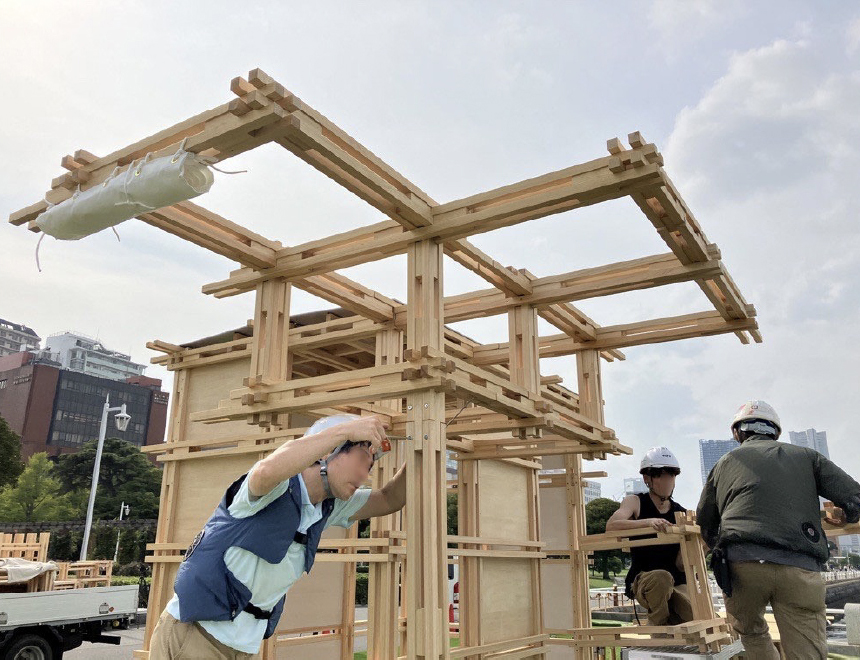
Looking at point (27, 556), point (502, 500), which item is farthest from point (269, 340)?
point (27, 556)

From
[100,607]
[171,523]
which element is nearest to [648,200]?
[171,523]

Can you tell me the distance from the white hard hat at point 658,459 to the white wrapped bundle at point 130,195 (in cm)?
546

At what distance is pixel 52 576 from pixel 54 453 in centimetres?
7408

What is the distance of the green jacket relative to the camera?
450 centimetres

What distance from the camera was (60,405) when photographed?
81.0 m

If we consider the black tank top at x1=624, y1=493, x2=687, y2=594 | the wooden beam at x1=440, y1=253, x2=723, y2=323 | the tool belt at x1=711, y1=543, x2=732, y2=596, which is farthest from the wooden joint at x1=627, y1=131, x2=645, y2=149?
the black tank top at x1=624, y1=493, x2=687, y2=594

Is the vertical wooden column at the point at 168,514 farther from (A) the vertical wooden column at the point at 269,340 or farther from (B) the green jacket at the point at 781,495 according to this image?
(B) the green jacket at the point at 781,495

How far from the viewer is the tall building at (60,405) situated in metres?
78.5

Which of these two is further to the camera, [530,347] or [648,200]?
[530,347]

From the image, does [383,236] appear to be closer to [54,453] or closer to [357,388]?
[357,388]

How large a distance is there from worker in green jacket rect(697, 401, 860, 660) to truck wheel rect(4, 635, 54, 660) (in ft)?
38.5

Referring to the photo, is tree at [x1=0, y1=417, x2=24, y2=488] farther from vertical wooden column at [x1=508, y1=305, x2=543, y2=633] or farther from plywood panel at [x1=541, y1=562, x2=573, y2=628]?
vertical wooden column at [x1=508, y1=305, x2=543, y2=633]

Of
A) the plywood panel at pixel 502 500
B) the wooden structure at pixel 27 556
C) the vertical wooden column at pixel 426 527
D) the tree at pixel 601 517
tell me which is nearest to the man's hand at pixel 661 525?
the vertical wooden column at pixel 426 527

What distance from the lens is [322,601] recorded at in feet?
29.3
